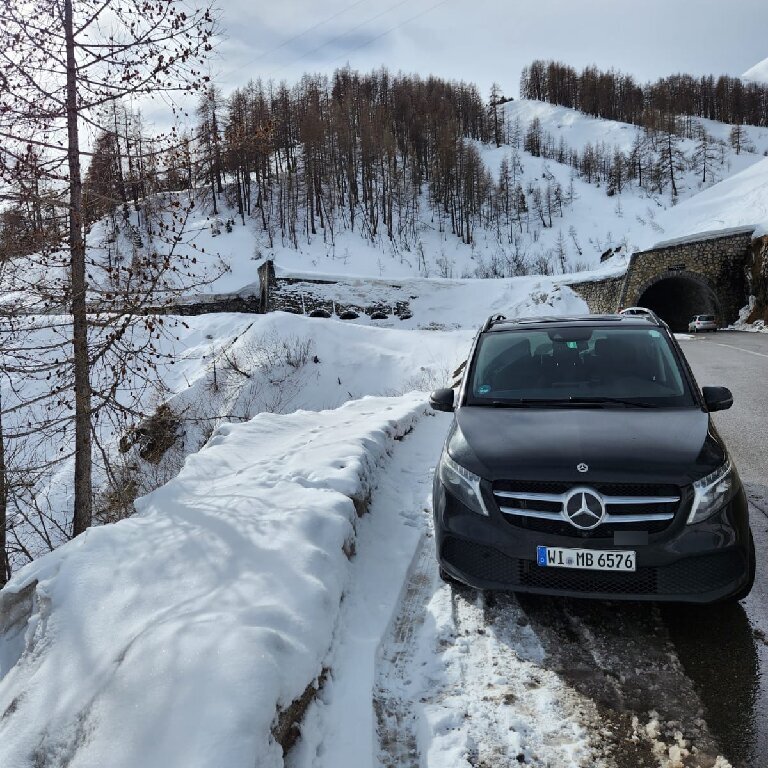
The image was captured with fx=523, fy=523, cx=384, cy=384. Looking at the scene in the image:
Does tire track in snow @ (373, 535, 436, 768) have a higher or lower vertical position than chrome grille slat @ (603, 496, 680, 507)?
lower

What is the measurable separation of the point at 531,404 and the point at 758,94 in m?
131

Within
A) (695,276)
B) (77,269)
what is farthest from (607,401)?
(695,276)

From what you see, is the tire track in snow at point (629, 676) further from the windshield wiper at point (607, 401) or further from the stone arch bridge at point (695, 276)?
the stone arch bridge at point (695, 276)

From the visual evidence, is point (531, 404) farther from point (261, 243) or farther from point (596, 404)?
point (261, 243)

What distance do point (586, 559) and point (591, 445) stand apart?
2.02 feet

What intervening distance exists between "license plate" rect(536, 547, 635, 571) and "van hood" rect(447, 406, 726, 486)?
1.19 feet

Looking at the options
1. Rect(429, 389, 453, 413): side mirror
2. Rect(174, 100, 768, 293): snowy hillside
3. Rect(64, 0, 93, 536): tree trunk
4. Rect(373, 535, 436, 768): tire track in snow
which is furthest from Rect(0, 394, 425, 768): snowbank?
Rect(174, 100, 768, 293): snowy hillside

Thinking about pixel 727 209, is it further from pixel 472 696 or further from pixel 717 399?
pixel 472 696

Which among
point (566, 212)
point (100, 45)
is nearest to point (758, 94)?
point (566, 212)

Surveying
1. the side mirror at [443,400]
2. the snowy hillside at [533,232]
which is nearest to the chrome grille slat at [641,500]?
the side mirror at [443,400]

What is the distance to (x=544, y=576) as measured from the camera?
278cm

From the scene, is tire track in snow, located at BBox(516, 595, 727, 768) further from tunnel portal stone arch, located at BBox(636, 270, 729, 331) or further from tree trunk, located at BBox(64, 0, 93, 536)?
tunnel portal stone arch, located at BBox(636, 270, 729, 331)

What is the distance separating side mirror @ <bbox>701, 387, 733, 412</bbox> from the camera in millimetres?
Answer: 3508

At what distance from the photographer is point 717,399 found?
3.53m
